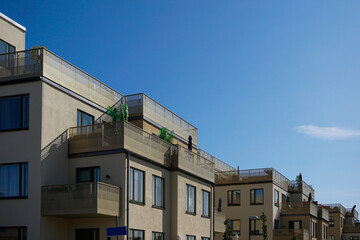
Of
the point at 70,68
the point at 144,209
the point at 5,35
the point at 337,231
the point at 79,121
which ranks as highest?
the point at 5,35

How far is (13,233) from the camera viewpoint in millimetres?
27828

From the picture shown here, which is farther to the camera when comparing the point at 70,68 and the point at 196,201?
the point at 196,201

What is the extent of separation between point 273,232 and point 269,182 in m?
5.09

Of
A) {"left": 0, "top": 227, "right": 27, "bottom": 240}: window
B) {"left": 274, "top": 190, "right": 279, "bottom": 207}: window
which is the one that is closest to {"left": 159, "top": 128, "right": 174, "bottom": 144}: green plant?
{"left": 0, "top": 227, "right": 27, "bottom": 240}: window

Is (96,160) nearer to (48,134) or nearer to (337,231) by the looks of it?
(48,134)

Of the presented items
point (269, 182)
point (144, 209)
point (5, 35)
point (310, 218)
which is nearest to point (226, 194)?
point (269, 182)

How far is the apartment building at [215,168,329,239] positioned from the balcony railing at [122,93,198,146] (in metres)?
17.9

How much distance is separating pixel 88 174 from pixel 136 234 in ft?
13.6

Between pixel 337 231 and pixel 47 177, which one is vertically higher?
pixel 47 177

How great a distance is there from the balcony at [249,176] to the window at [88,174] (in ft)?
103

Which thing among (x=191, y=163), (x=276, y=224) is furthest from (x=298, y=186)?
(x=191, y=163)

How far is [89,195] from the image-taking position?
27.1m

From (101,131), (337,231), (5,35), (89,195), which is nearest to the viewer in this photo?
(89,195)

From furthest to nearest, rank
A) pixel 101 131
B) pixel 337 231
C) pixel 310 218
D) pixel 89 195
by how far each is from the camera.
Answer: pixel 337 231 → pixel 310 218 → pixel 101 131 → pixel 89 195
